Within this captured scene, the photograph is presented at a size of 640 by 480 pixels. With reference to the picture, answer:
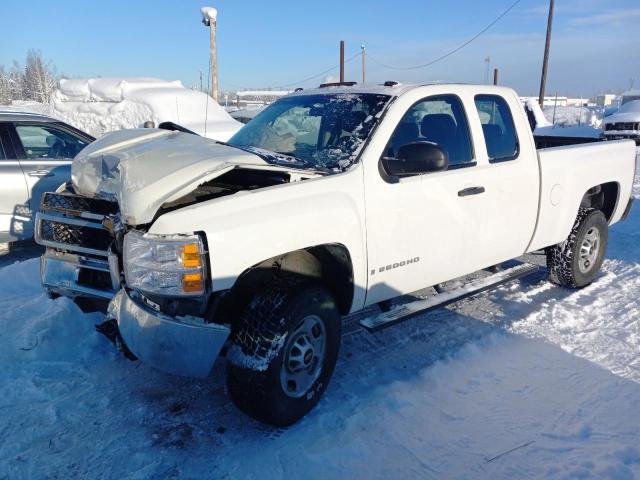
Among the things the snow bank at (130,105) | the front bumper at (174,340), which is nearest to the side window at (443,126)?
the front bumper at (174,340)

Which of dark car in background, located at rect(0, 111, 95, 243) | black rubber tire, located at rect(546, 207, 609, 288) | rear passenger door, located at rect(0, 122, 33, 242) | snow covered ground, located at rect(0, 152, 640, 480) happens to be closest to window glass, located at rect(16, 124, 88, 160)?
dark car in background, located at rect(0, 111, 95, 243)

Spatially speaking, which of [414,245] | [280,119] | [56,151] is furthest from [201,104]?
[414,245]

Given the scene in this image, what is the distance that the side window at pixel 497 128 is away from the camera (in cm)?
429

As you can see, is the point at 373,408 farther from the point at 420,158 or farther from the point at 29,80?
the point at 29,80

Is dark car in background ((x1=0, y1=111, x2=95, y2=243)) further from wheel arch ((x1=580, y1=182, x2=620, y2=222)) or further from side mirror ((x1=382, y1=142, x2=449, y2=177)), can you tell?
wheel arch ((x1=580, y1=182, x2=620, y2=222))

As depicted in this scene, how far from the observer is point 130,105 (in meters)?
15.7

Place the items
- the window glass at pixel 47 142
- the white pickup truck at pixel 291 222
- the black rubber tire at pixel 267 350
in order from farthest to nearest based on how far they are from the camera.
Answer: the window glass at pixel 47 142
the black rubber tire at pixel 267 350
the white pickup truck at pixel 291 222

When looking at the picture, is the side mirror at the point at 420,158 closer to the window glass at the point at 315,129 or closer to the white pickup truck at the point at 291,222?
the white pickup truck at the point at 291,222

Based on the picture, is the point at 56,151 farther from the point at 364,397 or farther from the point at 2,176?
the point at 364,397

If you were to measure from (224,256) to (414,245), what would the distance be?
4.93ft

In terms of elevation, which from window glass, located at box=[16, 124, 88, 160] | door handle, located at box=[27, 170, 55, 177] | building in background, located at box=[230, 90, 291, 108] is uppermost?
building in background, located at box=[230, 90, 291, 108]

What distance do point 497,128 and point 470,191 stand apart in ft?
2.83

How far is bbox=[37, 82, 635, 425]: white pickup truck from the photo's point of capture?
2.73 meters

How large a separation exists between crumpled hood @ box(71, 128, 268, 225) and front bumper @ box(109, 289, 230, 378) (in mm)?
529
